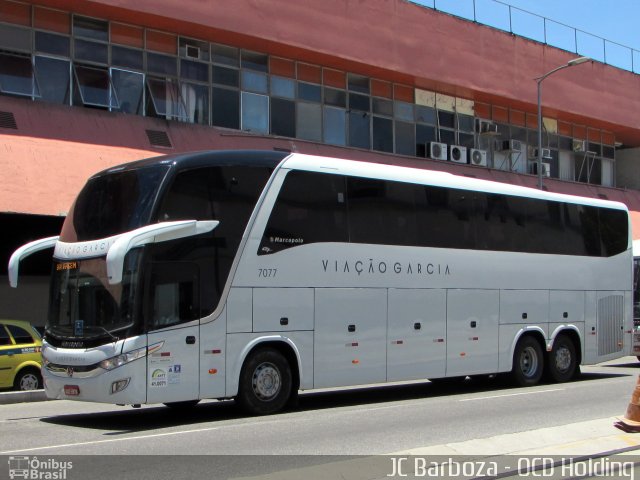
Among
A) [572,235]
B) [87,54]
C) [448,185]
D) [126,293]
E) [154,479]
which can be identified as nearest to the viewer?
[154,479]

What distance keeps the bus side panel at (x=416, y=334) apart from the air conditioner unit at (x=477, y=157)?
17.3m

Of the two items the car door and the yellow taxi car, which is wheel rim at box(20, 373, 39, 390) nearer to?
the yellow taxi car

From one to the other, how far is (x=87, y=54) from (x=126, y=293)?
516 inches

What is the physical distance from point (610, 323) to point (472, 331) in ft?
17.1

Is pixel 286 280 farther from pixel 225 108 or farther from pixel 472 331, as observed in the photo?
pixel 225 108

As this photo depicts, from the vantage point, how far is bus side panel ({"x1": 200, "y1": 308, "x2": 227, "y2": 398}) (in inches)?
462

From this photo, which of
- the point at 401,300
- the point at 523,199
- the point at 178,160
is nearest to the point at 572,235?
the point at 523,199

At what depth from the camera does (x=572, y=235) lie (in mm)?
18391

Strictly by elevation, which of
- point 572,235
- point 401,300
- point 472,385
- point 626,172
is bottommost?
point 472,385

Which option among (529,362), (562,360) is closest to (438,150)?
(562,360)

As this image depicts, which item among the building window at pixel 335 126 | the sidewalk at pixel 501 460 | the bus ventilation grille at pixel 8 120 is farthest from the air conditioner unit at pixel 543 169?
the sidewalk at pixel 501 460

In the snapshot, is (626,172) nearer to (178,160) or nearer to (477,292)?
(477,292)

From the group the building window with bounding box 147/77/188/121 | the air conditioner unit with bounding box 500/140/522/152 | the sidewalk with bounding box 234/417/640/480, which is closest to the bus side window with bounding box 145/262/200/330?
the sidewalk with bounding box 234/417/640/480

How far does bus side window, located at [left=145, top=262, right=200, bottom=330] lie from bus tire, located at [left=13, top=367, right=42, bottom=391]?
6.90 m
